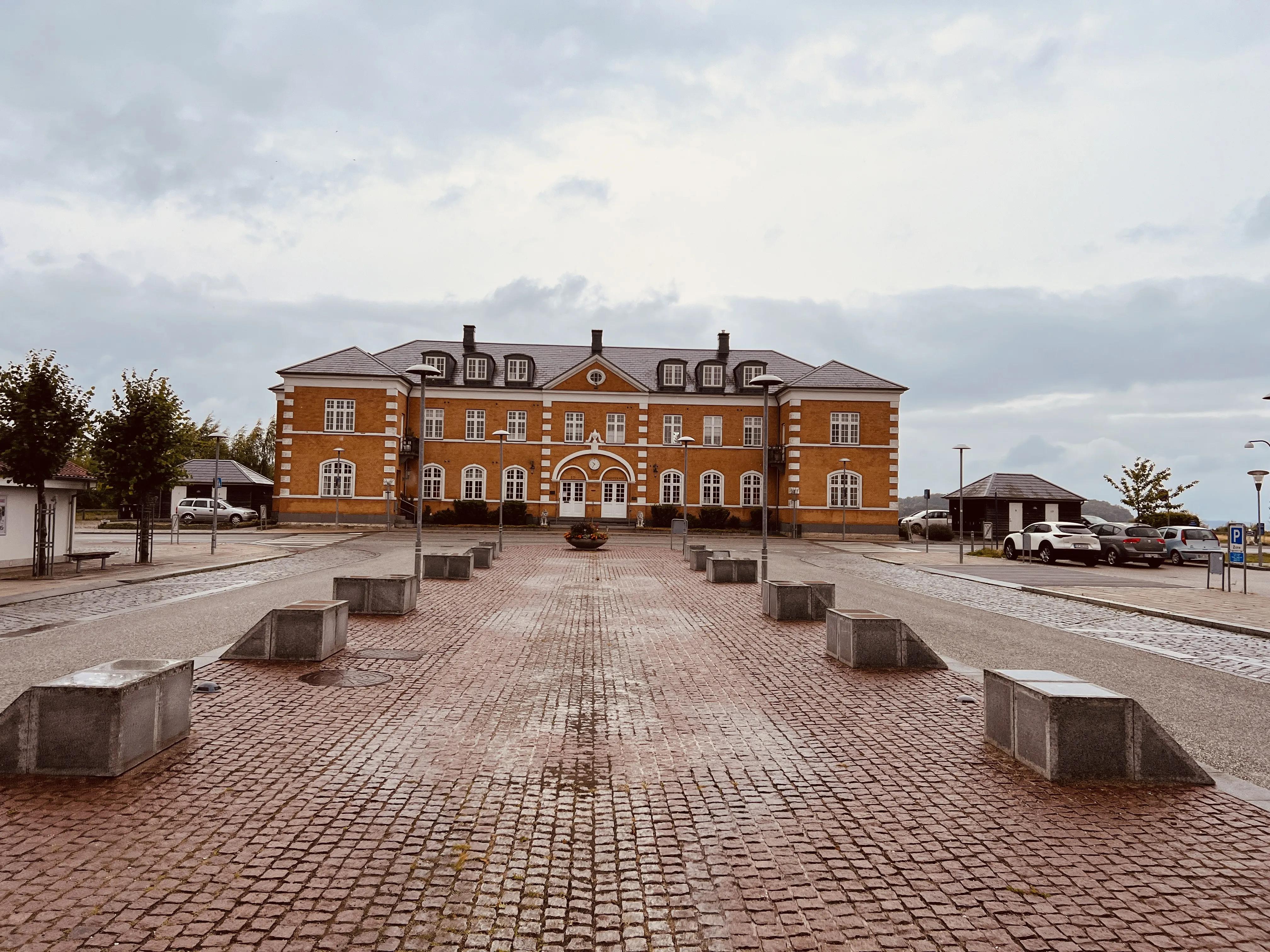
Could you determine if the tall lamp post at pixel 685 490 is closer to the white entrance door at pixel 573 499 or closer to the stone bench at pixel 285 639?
the white entrance door at pixel 573 499

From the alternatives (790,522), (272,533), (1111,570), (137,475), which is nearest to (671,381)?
(790,522)

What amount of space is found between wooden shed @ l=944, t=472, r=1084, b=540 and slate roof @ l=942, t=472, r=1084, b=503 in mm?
19

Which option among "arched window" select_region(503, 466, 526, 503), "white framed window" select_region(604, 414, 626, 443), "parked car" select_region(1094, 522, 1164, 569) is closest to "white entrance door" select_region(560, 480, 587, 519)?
"arched window" select_region(503, 466, 526, 503)

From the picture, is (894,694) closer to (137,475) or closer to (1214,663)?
(1214,663)

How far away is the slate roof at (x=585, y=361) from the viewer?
46.1m

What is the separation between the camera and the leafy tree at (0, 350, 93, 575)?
18.5 meters

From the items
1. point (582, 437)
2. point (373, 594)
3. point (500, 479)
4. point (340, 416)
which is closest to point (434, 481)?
point (340, 416)

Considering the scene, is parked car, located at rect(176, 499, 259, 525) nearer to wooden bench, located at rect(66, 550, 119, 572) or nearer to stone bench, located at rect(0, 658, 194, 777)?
wooden bench, located at rect(66, 550, 119, 572)

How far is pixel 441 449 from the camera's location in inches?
1876

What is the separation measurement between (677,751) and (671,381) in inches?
1774

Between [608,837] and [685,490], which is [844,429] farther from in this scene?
[608,837]

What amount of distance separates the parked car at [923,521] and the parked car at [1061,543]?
15.6 meters

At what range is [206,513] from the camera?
5128 centimetres

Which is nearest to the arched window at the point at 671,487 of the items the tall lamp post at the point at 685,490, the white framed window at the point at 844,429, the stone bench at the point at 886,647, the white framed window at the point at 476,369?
the tall lamp post at the point at 685,490
